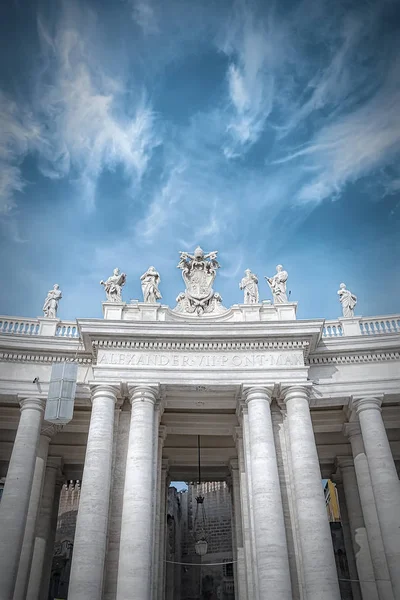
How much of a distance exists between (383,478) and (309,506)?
364 centimetres

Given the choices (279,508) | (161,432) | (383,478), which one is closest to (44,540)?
(161,432)

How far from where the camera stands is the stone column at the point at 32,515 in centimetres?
2014

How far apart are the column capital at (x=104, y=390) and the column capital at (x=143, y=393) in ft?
2.25

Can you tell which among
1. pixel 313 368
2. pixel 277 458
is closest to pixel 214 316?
pixel 313 368

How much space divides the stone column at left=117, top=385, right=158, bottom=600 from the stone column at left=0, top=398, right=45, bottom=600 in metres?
4.15

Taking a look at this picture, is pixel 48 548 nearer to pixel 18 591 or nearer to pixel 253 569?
pixel 18 591

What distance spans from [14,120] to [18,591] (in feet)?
66.5

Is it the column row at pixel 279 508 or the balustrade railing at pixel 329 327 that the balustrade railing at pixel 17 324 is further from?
the column row at pixel 279 508

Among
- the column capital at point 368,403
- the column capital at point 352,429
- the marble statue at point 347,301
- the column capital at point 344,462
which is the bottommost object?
the column capital at point 344,462

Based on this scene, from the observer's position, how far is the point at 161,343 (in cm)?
2233

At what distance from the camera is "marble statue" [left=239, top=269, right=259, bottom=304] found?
81.2ft

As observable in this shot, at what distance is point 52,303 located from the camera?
24891mm

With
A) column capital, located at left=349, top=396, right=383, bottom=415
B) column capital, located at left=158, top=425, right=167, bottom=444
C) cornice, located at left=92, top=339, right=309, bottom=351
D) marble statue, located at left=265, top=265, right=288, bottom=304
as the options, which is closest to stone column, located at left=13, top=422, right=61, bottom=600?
column capital, located at left=158, top=425, right=167, bottom=444

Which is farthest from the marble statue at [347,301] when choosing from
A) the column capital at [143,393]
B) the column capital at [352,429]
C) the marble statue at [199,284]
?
the column capital at [143,393]
